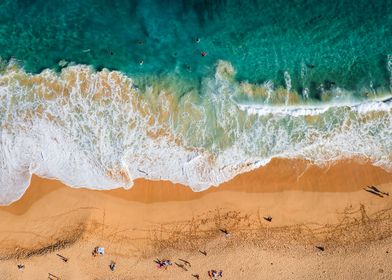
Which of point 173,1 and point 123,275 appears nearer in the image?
point 123,275

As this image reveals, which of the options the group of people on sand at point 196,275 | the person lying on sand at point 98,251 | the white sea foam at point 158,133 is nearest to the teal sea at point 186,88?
the white sea foam at point 158,133

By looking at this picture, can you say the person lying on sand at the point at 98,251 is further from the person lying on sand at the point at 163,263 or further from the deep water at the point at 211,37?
the deep water at the point at 211,37

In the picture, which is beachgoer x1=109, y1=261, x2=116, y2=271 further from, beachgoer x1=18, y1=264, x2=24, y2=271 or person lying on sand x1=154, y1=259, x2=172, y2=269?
beachgoer x1=18, y1=264, x2=24, y2=271

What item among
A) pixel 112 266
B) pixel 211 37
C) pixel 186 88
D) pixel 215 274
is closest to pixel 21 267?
pixel 112 266

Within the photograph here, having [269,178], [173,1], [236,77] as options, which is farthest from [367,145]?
[173,1]

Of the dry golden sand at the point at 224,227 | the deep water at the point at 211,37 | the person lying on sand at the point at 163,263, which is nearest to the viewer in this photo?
the dry golden sand at the point at 224,227

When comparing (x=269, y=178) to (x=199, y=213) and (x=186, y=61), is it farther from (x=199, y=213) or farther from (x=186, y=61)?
(x=186, y=61)
